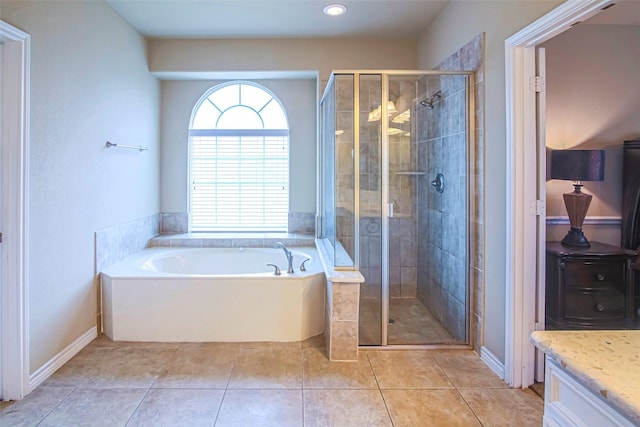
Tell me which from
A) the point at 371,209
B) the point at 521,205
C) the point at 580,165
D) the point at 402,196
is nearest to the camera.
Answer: the point at 521,205

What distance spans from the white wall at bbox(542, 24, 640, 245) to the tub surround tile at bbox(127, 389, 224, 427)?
274 centimetres

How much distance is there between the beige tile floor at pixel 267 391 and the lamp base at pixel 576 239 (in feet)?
3.61

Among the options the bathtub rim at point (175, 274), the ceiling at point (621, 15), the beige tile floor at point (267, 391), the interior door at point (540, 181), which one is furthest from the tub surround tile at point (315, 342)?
the ceiling at point (621, 15)

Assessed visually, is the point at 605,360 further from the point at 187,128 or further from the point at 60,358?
the point at 187,128

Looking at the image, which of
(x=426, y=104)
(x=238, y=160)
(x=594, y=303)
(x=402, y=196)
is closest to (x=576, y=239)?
(x=594, y=303)

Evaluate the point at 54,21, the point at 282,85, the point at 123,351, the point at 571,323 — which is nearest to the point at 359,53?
the point at 282,85

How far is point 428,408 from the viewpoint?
2014 millimetres

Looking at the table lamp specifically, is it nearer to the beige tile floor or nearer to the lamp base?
the lamp base

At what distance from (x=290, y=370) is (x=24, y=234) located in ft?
5.69

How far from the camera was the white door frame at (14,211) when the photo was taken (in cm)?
206

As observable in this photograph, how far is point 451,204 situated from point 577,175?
2.89ft

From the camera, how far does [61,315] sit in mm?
2516

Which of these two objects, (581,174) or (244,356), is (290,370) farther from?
(581,174)

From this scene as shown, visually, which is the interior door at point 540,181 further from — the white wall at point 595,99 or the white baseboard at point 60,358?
the white baseboard at point 60,358
